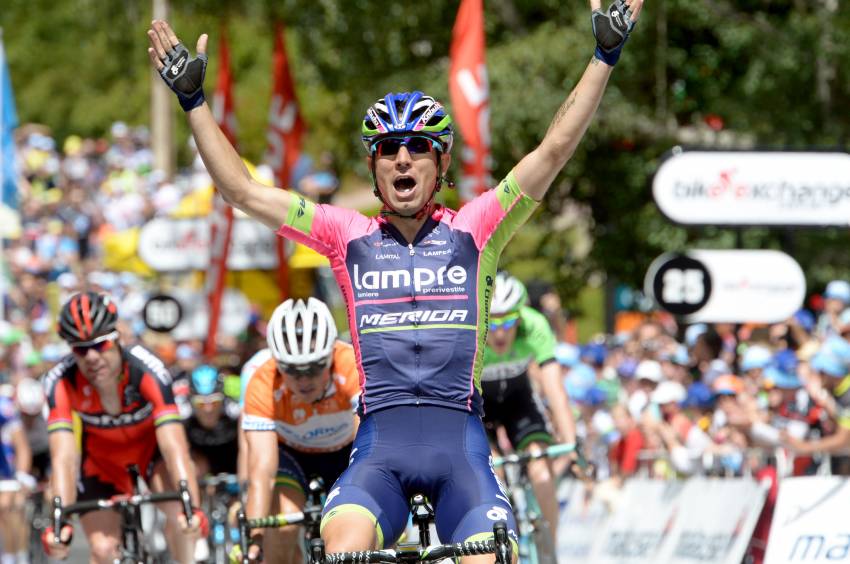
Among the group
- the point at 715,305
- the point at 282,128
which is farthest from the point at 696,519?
the point at 282,128

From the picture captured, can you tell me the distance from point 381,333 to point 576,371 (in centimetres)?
975

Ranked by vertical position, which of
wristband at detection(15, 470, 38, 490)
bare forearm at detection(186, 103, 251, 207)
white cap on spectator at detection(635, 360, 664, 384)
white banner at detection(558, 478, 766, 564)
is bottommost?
white banner at detection(558, 478, 766, 564)

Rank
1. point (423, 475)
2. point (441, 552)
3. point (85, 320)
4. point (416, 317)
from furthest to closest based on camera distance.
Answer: point (85, 320)
point (416, 317)
point (423, 475)
point (441, 552)

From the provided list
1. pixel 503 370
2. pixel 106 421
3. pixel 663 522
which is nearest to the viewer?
pixel 106 421

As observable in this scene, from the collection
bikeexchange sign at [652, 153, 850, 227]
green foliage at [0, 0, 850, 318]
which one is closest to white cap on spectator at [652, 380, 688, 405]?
bikeexchange sign at [652, 153, 850, 227]

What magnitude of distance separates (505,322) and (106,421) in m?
2.80

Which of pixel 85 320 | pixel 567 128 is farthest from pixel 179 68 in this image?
pixel 85 320

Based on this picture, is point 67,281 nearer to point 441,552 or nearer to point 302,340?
point 302,340

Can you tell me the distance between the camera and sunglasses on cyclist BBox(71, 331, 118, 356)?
389 inches

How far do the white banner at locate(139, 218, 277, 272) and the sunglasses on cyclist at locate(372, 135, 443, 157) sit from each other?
1770 cm

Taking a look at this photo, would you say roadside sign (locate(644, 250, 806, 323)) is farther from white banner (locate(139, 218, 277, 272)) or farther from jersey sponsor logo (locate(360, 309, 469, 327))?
white banner (locate(139, 218, 277, 272))

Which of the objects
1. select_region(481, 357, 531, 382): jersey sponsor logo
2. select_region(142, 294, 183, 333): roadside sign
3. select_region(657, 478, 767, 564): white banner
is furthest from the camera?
select_region(142, 294, 183, 333): roadside sign

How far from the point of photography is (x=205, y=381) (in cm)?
1309

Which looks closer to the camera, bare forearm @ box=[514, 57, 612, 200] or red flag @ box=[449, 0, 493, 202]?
bare forearm @ box=[514, 57, 612, 200]
